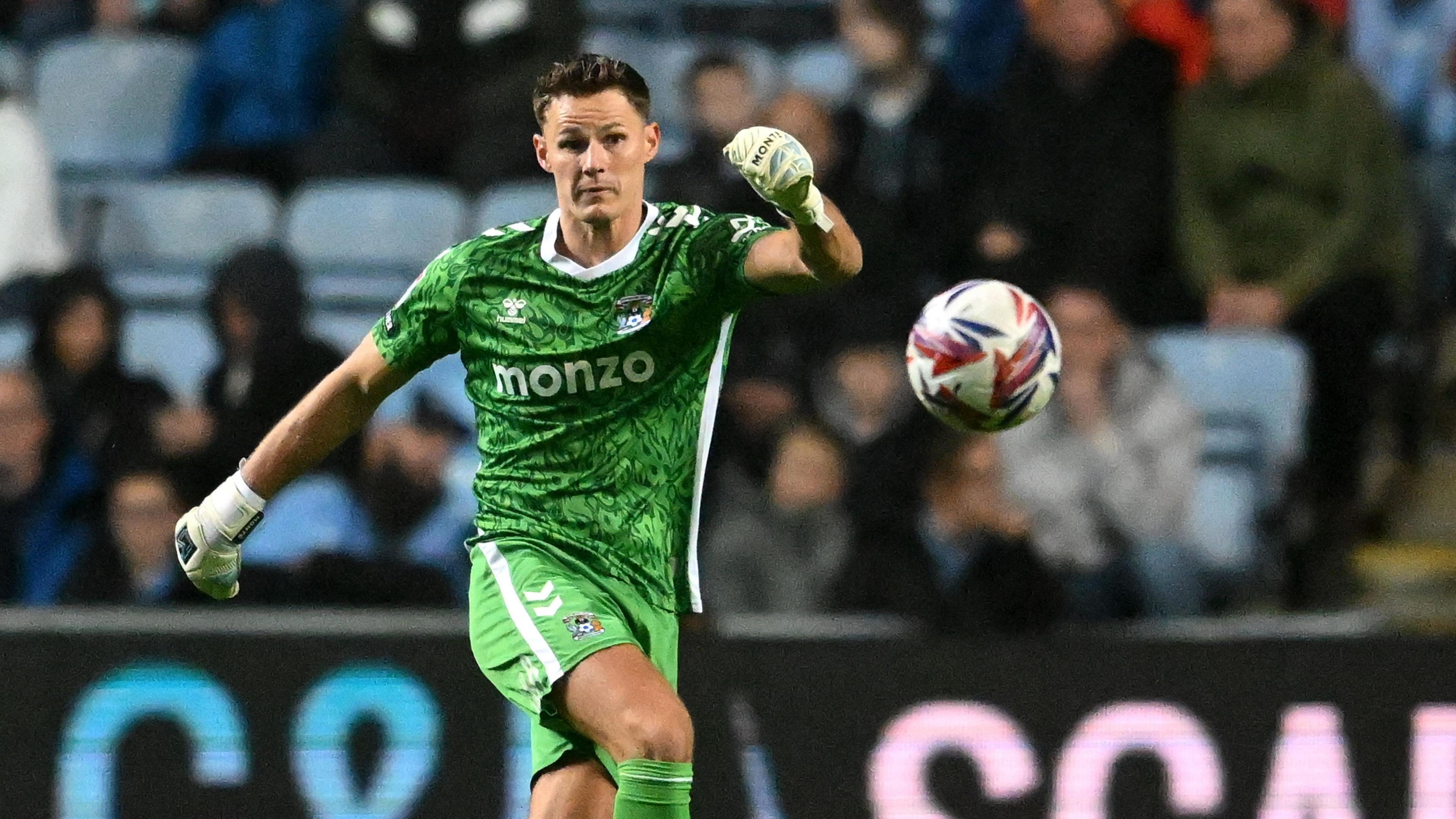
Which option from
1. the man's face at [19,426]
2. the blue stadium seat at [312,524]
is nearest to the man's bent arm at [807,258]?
the blue stadium seat at [312,524]

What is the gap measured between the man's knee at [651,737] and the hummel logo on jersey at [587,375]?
87 cm

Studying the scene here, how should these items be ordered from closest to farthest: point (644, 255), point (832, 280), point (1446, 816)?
point (832, 280)
point (644, 255)
point (1446, 816)

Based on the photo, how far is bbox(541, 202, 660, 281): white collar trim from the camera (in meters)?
5.25

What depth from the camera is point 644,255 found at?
17.3 feet

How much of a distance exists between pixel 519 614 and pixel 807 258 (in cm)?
110

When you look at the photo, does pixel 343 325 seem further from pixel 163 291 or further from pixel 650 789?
pixel 650 789

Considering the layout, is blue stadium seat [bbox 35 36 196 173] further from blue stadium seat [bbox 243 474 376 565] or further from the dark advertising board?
the dark advertising board

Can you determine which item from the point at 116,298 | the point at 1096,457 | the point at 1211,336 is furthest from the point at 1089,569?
the point at 116,298

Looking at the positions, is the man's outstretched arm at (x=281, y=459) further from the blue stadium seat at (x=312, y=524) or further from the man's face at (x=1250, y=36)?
the man's face at (x=1250, y=36)

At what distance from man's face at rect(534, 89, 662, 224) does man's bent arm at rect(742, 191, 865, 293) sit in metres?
0.40

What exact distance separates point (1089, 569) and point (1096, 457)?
0.52m

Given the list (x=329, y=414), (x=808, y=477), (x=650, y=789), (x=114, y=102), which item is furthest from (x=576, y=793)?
(x=114, y=102)

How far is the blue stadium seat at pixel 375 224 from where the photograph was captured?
32.4 feet

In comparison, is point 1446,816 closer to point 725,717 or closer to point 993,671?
point 993,671
